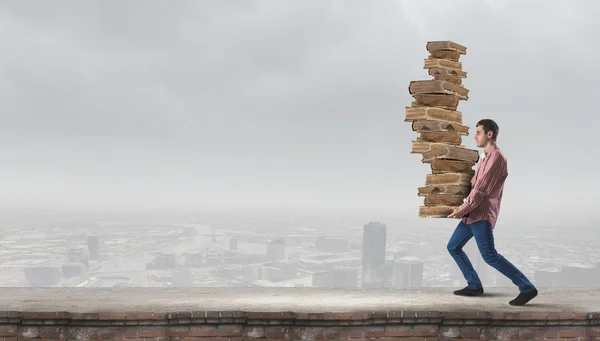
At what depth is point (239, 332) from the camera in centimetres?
755

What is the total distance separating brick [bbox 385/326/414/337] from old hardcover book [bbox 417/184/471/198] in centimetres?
250

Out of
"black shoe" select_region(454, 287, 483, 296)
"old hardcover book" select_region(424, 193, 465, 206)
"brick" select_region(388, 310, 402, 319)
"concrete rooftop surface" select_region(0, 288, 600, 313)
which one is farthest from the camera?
"old hardcover book" select_region(424, 193, 465, 206)

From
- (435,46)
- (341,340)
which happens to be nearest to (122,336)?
(341,340)

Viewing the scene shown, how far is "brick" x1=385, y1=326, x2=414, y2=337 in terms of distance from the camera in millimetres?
7676

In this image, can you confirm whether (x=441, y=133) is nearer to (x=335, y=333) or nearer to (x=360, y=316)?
(x=360, y=316)

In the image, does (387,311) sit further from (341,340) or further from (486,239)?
(486,239)

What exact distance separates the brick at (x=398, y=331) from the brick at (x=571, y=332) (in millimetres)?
1586

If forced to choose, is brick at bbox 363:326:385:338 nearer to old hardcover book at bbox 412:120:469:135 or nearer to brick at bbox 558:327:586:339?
brick at bbox 558:327:586:339

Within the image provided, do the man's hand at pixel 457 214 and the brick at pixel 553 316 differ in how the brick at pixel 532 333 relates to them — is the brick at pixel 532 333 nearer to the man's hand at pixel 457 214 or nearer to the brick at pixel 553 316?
the brick at pixel 553 316

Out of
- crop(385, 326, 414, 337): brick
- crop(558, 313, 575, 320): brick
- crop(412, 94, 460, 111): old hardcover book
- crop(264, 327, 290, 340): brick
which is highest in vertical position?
Answer: crop(412, 94, 460, 111): old hardcover book

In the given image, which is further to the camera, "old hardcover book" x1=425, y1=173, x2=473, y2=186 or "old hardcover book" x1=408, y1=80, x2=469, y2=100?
"old hardcover book" x1=408, y1=80, x2=469, y2=100

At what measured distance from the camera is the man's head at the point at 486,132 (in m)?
9.08

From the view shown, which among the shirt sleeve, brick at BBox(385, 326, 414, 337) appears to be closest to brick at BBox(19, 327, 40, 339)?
brick at BBox(385, 326, 414, 337)

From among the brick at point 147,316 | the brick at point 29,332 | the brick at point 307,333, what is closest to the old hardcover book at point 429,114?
the brick at point 307,333
